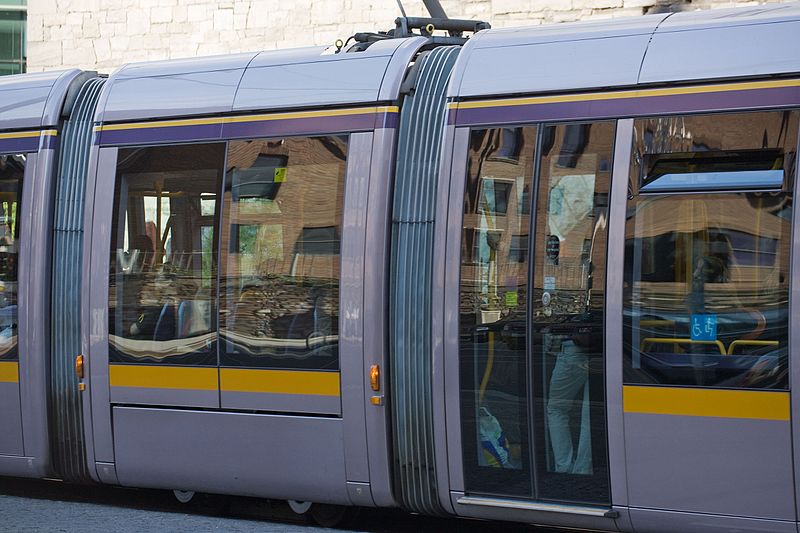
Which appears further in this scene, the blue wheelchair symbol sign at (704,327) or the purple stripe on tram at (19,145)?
the purple stripe on tram at (19,145)

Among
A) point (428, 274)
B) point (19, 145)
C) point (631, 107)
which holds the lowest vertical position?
point (428, 274)

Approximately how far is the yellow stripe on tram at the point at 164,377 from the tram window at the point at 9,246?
0.95 metres

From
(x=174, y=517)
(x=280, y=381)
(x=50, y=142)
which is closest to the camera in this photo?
(x=280, y=381)

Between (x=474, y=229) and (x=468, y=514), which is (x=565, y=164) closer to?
(x=474, y=229)

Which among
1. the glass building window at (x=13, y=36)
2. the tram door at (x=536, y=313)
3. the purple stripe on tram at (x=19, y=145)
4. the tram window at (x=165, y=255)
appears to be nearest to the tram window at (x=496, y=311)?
the tram door at (x=536, y=313)

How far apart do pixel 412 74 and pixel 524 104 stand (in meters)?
0.90

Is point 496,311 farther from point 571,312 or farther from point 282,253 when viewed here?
point 282,253

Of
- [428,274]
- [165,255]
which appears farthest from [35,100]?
[428,274]

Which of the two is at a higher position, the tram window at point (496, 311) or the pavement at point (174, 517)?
the tram window at point (496, 311)

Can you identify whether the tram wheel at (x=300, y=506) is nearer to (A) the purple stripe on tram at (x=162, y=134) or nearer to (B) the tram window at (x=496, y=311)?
(B) the tram window at (x=496, y=311)

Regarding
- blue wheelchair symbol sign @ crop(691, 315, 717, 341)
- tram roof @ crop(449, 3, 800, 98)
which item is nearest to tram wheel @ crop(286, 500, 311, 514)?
tram roof @ crop(449, 3, 800, 98)

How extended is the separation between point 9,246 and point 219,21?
1186 centimetres

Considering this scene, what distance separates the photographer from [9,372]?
8898mm

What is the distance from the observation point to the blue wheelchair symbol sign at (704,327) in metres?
6.49
